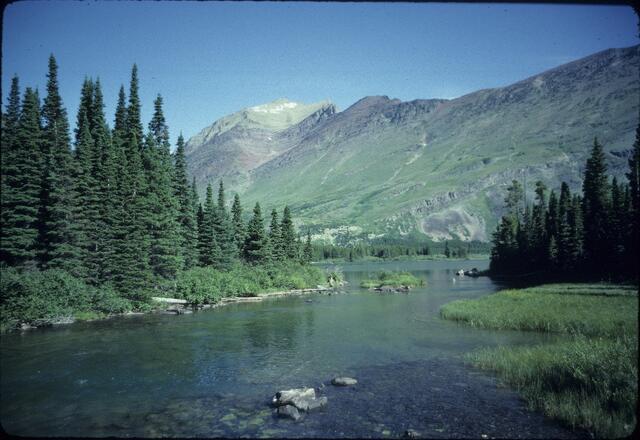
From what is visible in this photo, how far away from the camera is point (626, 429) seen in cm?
1444

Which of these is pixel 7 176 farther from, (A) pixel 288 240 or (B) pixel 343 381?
(A) pixel 288 240

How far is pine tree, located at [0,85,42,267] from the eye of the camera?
147ft

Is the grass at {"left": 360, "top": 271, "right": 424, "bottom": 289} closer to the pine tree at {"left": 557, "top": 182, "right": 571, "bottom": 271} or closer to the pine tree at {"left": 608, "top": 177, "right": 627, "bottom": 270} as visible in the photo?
the pine tree at {"left": 557, "top": 182, "right": 571, "bottom": 271}

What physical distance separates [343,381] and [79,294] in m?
35.2

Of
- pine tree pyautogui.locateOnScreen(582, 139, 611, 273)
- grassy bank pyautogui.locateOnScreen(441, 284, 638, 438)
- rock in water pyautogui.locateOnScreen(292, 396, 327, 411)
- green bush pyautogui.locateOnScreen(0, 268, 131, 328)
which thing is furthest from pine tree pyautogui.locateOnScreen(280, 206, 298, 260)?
rock in water pyautogui.locateOnScreen(292, 396, 327, 411)

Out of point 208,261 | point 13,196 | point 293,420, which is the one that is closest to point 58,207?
point 13,196

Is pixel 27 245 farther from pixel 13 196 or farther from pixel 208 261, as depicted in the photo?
pixel 208 261

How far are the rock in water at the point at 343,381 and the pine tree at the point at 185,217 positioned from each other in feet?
175

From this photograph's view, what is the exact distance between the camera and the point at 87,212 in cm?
5156

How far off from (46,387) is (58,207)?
30703 mm

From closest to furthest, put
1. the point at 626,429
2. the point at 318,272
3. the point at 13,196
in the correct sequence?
1. the point at 626,429
2. the point at 13,196
3. the point at 318,272

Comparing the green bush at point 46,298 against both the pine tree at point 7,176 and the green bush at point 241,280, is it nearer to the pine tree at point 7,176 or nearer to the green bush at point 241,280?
the pine tree at point 7,176

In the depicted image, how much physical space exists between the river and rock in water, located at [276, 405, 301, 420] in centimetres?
35

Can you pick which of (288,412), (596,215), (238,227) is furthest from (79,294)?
(596,215)
